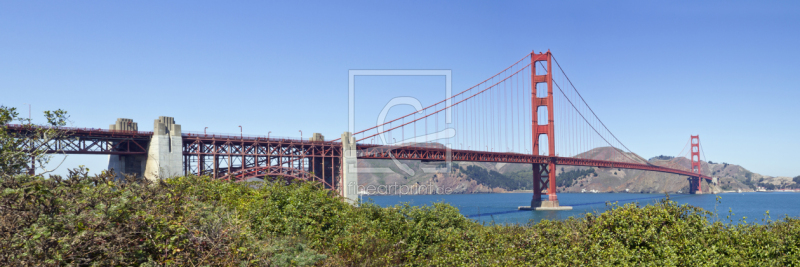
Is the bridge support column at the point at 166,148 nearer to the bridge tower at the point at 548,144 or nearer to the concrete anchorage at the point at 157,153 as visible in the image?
the concrete anchorage at the point at 157,153

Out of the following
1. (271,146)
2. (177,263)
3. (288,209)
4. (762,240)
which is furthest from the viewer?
(271,146)

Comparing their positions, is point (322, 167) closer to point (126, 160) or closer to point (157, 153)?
point (157, 153)

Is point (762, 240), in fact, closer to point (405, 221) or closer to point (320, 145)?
point (405, 221)

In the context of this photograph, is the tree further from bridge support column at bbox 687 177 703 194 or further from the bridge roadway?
bridge support column at bbox 687 177 703 194

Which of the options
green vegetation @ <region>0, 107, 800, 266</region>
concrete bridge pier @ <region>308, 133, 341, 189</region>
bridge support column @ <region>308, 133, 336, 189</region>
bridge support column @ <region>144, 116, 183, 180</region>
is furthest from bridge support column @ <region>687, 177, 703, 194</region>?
green vegetation @ <region>0, 107, 800, 266</region>

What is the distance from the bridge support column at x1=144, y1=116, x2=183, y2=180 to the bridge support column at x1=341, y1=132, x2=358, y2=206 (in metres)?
22.9

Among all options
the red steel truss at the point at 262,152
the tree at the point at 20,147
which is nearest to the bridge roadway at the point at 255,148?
the red steel truss at the point at 262,152

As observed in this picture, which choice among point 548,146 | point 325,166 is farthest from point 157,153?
point 548,146

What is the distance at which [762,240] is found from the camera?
1229 cm

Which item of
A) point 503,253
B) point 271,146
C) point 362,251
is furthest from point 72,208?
point 271,146

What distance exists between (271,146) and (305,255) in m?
54.2

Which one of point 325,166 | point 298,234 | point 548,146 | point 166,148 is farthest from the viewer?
point 548,146

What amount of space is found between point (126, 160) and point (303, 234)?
44.2m

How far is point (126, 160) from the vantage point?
51594 mm
